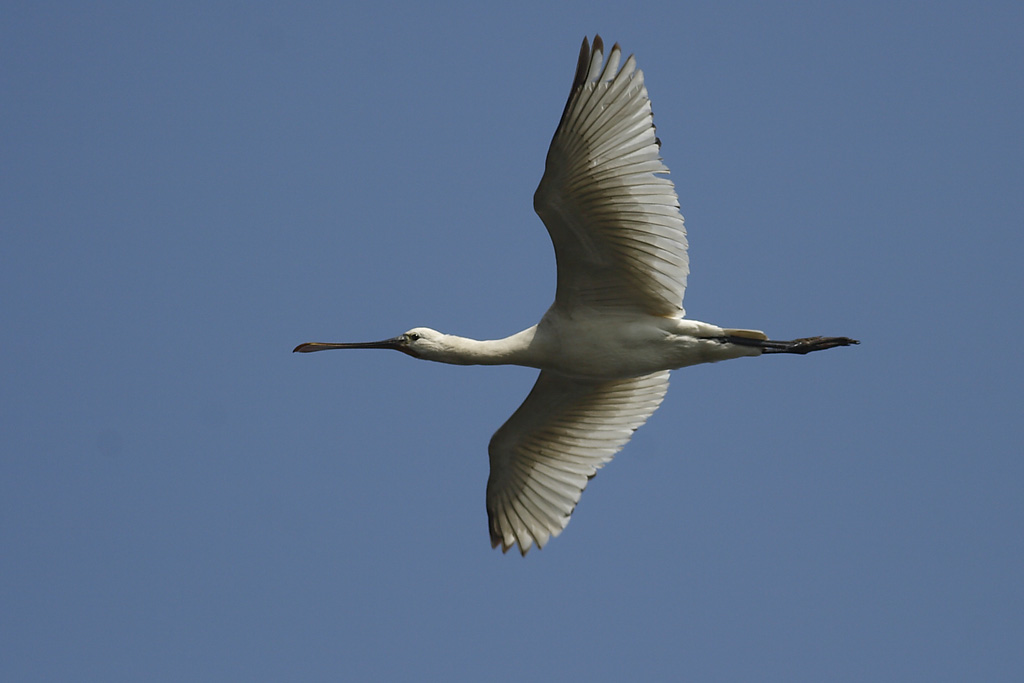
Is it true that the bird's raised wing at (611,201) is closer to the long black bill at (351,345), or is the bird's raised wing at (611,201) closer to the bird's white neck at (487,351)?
the bird's white neck at (487,351)

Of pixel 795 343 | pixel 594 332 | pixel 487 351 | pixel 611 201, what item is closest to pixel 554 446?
pixel 487 351

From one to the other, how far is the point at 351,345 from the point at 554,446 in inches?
92.0

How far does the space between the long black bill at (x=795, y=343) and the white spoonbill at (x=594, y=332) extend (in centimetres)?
1

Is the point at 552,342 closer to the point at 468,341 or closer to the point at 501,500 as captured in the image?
the point at 468,341

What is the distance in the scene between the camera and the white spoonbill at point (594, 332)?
1065 centimetres

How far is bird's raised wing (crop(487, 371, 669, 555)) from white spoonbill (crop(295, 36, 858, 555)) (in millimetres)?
12

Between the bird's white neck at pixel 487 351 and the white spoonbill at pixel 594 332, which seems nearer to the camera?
the white spoonbill at pixel 594 332

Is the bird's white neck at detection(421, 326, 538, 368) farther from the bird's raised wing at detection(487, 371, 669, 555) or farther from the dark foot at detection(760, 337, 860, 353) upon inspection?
the dark foot at detection(760, 337, 860, 353)

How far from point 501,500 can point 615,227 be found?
347 centimetres

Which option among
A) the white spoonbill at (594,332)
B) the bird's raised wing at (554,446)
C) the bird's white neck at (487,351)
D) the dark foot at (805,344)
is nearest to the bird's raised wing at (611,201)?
the white spoonbill at (594,332)

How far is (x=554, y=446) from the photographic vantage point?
12914 millimetres

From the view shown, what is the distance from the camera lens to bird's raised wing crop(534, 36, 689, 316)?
415 inches

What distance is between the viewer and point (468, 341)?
1216 centimetres

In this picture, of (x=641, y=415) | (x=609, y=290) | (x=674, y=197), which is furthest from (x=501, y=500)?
(x=674, y=197)
